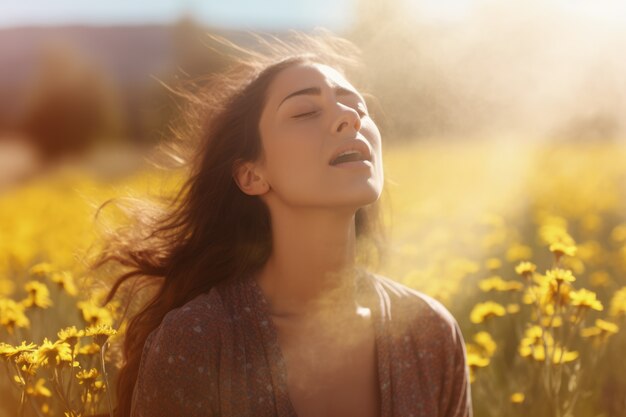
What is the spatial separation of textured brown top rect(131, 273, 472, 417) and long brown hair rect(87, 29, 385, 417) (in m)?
0.15

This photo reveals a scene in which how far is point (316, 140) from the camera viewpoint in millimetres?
2023

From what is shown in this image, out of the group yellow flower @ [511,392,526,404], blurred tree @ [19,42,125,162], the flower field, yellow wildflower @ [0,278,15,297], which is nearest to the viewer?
the flower field

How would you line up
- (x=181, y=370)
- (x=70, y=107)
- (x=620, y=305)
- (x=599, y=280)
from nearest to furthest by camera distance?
(x=181, y=370) → (x=620, y=305) → (x=599, y=280) → (x=70, y=107)

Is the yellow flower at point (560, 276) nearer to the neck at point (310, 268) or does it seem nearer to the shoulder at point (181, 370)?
the neck at point (310, 268)

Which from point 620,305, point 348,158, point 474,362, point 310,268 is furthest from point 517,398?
Answer: point 348,158

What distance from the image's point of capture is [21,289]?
3875 millimetres

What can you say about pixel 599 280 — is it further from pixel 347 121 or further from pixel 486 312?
pixel 347 121

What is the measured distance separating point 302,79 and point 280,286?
523mm

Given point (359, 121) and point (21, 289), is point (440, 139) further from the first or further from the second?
point (359, 121)

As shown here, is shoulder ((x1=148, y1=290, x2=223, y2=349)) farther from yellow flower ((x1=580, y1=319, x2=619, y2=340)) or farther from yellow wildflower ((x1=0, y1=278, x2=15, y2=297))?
yellow wildflower ((x1=0, y1=278, x2=15, y2=297))

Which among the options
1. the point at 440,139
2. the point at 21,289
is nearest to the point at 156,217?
the point at 21,289

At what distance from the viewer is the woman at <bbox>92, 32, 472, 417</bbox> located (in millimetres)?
1948

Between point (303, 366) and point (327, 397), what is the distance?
93 mm

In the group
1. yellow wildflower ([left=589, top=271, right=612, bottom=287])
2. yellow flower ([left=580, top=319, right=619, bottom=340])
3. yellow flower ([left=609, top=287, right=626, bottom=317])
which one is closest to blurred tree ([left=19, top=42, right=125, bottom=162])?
yellow wildflower ([left=589, top=271, right=612, bottom=287])
